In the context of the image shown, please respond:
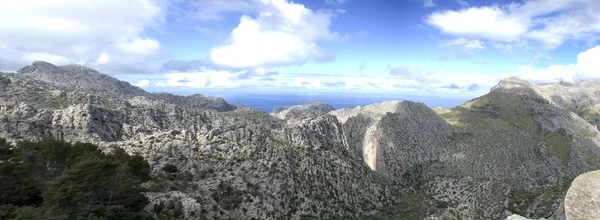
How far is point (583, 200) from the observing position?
2948cm

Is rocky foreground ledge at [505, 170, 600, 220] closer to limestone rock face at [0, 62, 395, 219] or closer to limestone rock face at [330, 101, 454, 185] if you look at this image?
limestone rock face at [0, 62, 395, 219]

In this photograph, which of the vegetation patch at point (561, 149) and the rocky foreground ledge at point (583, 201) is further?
the vegetation patch at point (561, 149)

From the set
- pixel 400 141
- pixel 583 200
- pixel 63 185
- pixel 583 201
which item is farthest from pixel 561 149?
pixel 63 185

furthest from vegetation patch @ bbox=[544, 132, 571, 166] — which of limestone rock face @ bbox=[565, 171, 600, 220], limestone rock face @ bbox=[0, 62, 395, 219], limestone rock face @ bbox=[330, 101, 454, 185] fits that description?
limestone rock face @ bbox=[565, 171, 600, 220]

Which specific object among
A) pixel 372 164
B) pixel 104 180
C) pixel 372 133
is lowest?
pixel 372 164

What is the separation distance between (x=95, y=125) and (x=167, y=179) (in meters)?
53.1

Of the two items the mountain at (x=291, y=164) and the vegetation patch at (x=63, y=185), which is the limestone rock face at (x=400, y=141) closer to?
the mountain at (x=291, y=164)

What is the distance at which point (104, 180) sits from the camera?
4041 cm

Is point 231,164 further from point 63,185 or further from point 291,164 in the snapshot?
point 63,185

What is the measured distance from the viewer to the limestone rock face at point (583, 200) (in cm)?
2747

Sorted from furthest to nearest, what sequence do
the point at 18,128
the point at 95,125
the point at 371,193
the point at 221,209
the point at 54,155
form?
the point at 95,125, the point at 371,193, the point at 18,128, the point at 221,209, the point at 54,155

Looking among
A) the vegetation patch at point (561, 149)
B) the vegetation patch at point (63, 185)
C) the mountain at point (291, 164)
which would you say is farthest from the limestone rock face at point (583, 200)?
the vegetation patch at point (561, 149)

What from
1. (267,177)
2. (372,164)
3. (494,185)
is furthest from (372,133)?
(267,177)

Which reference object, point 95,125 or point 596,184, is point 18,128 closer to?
point 95,125
